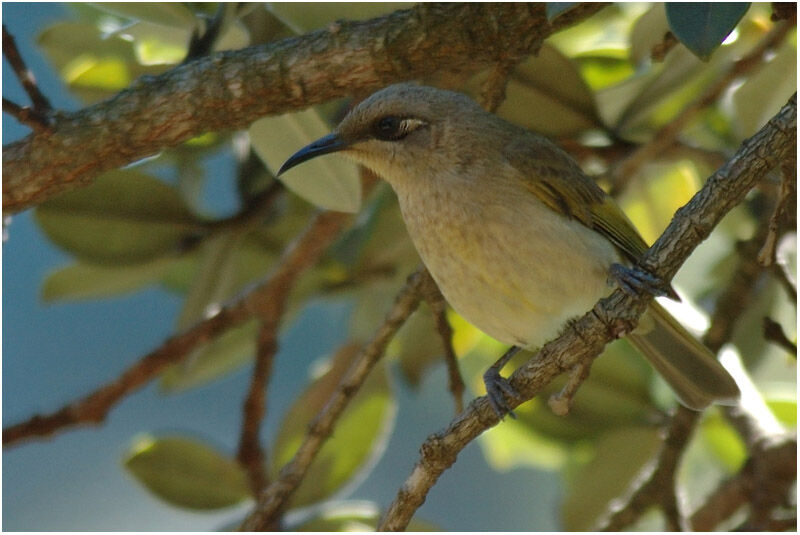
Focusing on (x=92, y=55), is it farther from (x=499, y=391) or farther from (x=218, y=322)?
(x=499, y=391)

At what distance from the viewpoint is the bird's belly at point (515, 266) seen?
2.45 metres

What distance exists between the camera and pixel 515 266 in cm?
244

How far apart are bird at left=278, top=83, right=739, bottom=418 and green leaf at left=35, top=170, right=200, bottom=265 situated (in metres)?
0.82

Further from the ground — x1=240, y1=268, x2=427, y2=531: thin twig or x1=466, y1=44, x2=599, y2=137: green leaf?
x1=466, y1=44, x2=599, y2=137: green leaf

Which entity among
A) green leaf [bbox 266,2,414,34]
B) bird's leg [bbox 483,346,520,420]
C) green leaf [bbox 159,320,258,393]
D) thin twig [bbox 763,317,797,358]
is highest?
green leaf [bbox 266,2,414,34]

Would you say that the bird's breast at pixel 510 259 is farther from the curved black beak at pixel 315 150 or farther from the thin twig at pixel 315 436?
the curved black beak at pixel 315 150

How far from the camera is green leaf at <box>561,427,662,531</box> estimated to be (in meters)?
3.22

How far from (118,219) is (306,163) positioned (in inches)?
33.8

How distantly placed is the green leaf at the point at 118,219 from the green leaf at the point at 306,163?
71cm

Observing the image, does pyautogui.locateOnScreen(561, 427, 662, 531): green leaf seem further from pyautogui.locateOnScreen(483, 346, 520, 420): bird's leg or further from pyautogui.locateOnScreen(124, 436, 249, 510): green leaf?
pyautogui.locateOnScreen(124, 436, 249, 510): green leaf

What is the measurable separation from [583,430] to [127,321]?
287 cm

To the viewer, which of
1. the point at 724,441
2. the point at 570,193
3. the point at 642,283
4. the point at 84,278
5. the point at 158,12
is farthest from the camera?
the point at 724,441

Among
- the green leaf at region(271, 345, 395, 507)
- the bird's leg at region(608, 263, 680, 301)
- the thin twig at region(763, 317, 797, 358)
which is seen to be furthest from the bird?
the green leaf at region(271, 345, 395, 507)

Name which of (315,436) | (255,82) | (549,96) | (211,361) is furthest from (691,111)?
(211,361)
